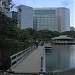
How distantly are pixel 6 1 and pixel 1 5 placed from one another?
0.51 ft

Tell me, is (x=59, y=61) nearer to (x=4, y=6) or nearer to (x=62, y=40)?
(x=4, y=6)

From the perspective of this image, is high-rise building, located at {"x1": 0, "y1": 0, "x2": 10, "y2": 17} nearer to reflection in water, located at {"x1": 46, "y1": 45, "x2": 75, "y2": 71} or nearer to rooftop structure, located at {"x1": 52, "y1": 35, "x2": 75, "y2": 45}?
reflection in water, located at {"x1": 46, "y1": 45, "x2": 75, "y2": 71}

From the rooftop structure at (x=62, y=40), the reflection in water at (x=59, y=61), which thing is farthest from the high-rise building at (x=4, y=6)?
the rooftop structure at (x=62, y=40)

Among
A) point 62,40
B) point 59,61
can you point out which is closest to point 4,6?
point 59,61

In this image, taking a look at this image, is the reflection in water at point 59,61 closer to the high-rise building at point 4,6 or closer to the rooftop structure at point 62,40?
the high-rise building at point 4,6

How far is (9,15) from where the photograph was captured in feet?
15.9

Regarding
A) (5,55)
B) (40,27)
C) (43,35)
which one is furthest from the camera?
(40,27)

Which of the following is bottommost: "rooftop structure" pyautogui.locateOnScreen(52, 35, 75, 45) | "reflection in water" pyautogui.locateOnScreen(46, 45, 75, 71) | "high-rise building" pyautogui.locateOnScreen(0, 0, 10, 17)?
"rooftop structure" pyautogui.locateOnScreen(52, 35, 75, 45)

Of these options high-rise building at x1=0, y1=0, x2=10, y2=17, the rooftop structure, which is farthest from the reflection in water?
the rooftop structure

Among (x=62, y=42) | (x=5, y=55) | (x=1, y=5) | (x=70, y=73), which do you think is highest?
(x=1, y=5)

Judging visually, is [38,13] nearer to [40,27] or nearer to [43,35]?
[40,27]

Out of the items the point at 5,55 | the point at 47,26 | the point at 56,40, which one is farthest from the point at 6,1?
the point at 47,26

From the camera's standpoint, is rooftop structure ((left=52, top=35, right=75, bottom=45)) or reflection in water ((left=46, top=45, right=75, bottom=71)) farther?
rooftop structure ((left=52, top=35, right=75, bottom=45))

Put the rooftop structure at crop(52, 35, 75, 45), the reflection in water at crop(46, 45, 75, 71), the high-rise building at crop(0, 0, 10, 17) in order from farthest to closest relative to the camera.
A: the rooftop structure at crop(52, 35, 75, 45)
the reflection in water at crop(46, 45, 75, 71)
the high-rise building at crop(0, 0, 10, 17)
